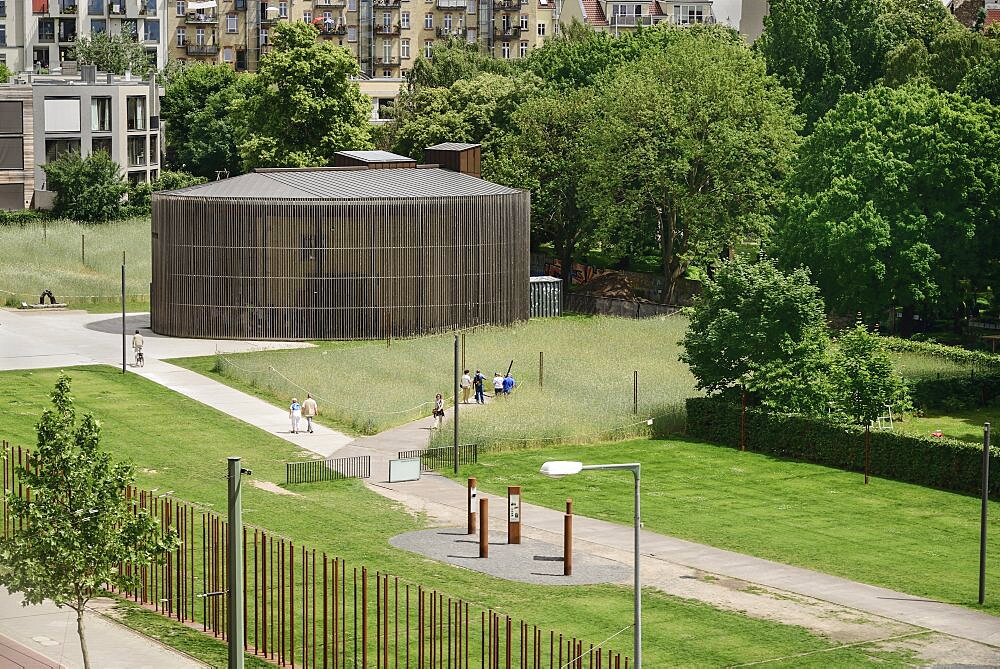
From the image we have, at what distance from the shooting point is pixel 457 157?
95.3m

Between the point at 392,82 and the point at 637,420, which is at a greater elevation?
the point at 392,82

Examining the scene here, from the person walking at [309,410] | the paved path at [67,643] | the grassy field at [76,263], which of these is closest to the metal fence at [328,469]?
the person walking at [309,410]

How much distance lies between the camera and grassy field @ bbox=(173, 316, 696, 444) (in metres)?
65.2

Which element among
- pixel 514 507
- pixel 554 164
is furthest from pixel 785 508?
pixel 554 164

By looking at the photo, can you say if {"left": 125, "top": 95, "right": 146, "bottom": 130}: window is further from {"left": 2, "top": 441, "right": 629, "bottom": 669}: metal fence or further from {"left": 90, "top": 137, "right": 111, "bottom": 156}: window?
{"left": 2, "top": 441, "right": 629, "bottom": 669}: metal fence

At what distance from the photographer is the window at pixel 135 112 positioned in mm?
135000

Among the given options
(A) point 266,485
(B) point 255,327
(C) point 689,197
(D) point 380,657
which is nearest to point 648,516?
(A) point 266,485

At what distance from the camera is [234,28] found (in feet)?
645

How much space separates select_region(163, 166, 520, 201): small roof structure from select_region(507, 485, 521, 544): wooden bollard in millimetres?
36719

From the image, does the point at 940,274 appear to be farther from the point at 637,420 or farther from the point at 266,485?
the point at 266,485

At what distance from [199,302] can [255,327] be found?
2.88 m

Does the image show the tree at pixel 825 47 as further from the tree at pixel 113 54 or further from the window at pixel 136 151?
the tree at pixel 113 54

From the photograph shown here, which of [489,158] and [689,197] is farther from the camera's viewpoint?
[489,158]

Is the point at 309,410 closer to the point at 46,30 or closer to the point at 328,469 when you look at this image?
the point at 328,469
